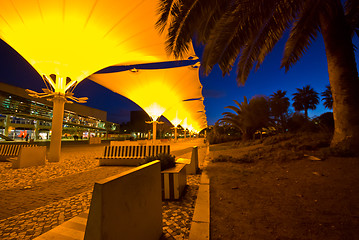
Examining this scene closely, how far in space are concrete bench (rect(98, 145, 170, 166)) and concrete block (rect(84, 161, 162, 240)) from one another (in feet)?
16.1

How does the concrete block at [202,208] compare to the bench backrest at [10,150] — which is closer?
the concrete block at [202,208]

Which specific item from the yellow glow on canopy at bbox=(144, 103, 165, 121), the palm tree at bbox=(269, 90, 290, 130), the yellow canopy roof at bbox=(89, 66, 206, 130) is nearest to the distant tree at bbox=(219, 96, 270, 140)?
the palm tree at bbox=(269, 90, 290, 130)

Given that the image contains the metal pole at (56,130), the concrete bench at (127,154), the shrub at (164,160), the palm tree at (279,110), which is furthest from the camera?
the palm tree at (279,110)

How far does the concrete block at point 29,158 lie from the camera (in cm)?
647

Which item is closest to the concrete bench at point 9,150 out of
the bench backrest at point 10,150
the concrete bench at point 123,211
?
the bench backrest at point 10,150

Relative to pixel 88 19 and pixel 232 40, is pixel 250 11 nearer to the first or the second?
pixel 232 40

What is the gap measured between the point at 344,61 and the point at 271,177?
3636mm

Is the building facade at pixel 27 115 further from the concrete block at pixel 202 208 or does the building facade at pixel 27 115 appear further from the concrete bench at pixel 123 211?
the concrete bench at pixel 123 211

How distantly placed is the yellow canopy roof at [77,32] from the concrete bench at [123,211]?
6.97 m

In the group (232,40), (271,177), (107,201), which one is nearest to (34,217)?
(107,201)

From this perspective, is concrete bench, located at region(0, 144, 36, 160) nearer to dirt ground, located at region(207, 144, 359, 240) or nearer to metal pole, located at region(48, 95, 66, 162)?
metal pole, located at region(48, 95, 66, 162)

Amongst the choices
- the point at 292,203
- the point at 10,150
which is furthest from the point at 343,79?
the point at 10,150

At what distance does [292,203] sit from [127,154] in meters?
5.98

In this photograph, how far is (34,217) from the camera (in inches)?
105
